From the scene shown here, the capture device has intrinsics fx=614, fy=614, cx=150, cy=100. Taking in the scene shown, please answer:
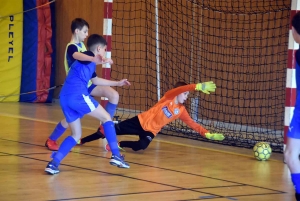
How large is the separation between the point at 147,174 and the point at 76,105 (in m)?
0.79

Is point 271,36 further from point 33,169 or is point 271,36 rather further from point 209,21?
point 33,169

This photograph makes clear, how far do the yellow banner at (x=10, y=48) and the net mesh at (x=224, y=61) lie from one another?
2256 millimetres

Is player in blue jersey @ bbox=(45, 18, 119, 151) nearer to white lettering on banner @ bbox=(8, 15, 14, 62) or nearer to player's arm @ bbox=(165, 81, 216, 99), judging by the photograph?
player's arm @ bbox=(165, 81, 216, 99)

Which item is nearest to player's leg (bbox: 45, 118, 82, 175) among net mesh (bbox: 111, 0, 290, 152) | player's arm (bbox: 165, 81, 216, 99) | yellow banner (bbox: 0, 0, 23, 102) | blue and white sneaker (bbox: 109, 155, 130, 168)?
blue and white sneaker (bbox: 109, 155, 130, 168)

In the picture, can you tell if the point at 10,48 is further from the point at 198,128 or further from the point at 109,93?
the point at 198,128

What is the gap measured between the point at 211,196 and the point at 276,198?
463 mm

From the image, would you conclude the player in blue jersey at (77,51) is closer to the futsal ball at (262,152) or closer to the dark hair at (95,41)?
the dark hair at (95,41)

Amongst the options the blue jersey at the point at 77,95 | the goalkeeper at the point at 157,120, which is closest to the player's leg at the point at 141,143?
the goalkeeper at the point at 157,120

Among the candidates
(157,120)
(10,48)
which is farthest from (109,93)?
(10,48)

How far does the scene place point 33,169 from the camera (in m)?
4.89

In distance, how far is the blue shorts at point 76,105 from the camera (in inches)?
190

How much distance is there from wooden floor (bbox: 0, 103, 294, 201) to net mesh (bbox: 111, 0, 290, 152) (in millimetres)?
968

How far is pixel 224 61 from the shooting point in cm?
822

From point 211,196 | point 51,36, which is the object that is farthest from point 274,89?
point 51,36
